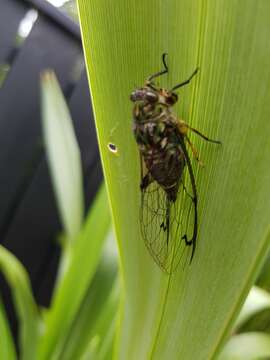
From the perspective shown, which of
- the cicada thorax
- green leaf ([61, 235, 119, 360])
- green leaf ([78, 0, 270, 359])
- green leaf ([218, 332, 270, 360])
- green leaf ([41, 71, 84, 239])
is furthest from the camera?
green leaf ([41, 71, 84, 239])

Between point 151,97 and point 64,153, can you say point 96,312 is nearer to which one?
point 64,153

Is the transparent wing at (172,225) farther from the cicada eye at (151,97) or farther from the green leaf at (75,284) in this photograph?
the green leaf at (75,284)

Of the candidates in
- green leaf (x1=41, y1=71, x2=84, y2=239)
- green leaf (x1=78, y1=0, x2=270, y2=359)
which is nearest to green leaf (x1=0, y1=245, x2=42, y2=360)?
green leaf (x1=41, y1=71, x2=84, y2=239)

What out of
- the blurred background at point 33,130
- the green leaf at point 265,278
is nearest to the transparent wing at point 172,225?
the green leaf at point 265,278

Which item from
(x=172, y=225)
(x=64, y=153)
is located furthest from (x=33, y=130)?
(x=172, y=225)

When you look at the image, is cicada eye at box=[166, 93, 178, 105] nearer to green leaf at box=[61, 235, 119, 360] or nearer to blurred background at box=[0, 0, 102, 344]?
green leaf at box=[61, 235, 119, 360]

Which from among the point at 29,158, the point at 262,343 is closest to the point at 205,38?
the point at 262,343
